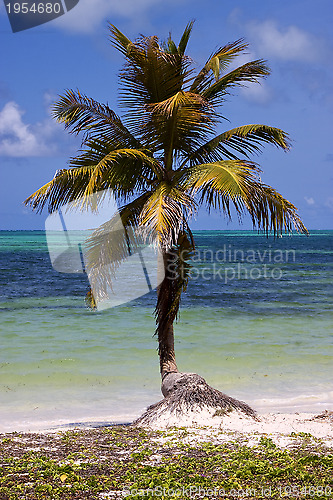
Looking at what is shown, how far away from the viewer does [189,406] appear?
8.74m

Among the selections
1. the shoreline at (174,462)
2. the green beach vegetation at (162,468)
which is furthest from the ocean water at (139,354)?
the green beach vegetation at (162,468)

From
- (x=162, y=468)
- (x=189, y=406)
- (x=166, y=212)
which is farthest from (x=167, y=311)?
(x=162, y=468)

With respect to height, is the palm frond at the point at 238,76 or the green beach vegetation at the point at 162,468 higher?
the palm frond at the point at 238,76

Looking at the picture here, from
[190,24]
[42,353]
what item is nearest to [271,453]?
[190,24]

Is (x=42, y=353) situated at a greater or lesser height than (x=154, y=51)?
lesser

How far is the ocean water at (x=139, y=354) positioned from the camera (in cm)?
1166

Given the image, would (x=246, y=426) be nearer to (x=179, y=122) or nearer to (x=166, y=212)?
(x=166, y=212)

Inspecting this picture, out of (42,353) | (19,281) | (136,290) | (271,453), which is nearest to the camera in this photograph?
(271,453)

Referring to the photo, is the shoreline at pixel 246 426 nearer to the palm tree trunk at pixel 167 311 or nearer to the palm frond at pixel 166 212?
the palm tree trunk at pixel 167 311

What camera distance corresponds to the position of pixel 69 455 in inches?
279

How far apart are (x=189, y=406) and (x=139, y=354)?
7.29 metres

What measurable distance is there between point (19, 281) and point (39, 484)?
3210cm

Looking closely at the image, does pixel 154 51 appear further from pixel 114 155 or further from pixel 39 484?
pixel 39 484

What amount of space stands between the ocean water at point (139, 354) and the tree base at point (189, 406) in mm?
1644
